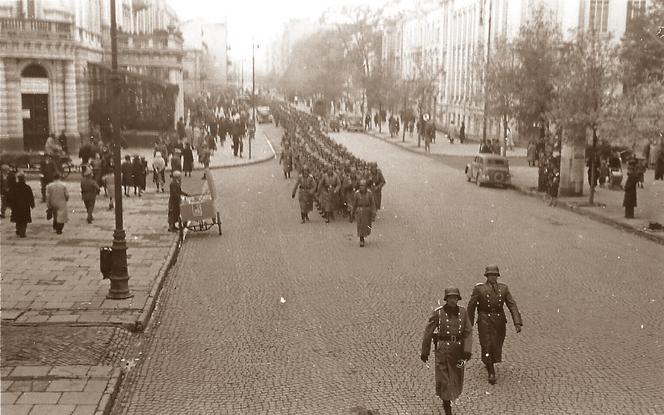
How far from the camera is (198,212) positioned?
20500 millimetres

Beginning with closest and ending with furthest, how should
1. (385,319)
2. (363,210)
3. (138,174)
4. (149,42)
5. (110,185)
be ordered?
(385,319) → (363,210) → (110,185) → (138,174) → (149,42)

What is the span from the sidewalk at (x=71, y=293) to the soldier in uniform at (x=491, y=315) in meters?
4.32

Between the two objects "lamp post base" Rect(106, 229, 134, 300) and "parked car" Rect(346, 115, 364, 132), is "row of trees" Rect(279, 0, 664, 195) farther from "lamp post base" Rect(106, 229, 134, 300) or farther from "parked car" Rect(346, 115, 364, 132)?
"parked car" Rect(346, 115, 364, 132)

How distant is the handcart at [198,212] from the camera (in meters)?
20.3

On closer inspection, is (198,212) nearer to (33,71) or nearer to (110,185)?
(110,185)

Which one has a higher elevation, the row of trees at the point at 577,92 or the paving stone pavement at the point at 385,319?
the row of trees at the point at 577,92

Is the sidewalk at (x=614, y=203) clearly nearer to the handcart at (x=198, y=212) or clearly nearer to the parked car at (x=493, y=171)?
the parked car at (x=493, y=171)

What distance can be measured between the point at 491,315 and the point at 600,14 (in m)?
41.8

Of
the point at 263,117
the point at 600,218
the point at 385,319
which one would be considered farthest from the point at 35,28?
the point at 263,117

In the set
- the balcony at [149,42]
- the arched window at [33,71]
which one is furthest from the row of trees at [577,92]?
the balcony at [149,42]

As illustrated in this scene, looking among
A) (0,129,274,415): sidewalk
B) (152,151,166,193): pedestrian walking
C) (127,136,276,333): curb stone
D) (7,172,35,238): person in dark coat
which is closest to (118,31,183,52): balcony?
(152,151,166,193): pedestrian walking

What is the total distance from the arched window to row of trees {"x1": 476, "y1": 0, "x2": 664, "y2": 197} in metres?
21.1

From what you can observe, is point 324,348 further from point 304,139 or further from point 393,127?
point 393,127

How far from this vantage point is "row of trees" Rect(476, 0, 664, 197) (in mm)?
23141
